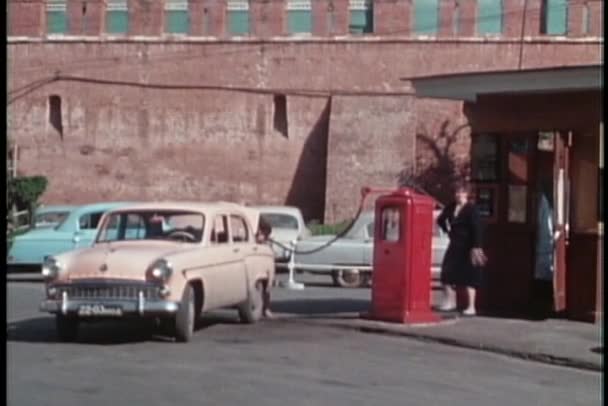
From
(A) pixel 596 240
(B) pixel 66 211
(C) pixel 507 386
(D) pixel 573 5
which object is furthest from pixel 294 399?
(D) pixel 573 5

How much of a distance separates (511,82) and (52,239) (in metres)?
13.3

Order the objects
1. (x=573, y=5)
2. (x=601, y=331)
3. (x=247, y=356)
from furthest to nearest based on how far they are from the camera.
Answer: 1. (x=573, y=5)
2. (x=601, y=331)
3. (x=247, y=356)

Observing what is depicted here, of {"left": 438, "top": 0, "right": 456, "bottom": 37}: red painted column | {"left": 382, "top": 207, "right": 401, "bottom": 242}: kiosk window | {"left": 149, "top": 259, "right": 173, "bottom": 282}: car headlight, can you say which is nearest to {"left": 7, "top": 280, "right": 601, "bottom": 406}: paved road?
{"left": 149, "top": 259, "right": 173, "bottom": 282}: car headlight

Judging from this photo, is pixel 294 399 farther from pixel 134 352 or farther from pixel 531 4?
pixel 531 4

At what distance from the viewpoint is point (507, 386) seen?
1336cm

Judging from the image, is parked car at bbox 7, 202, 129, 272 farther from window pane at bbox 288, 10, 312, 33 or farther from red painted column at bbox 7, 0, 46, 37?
red painted column at bbox 7, 0, 46, 37

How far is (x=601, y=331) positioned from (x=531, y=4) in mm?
31760

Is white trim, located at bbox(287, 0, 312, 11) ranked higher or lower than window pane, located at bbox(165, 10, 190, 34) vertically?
higher

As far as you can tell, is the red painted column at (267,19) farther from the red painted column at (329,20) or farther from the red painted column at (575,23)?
the red painted column at (575,23)

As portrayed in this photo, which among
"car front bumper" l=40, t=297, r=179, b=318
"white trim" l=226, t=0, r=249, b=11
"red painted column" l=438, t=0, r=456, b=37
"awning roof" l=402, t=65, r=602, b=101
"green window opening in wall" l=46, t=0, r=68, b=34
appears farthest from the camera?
"green window opening in wall" l=46, t=0, r=68, b=34

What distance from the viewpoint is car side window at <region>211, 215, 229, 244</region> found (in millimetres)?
17828

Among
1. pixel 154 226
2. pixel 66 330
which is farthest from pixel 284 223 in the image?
pixel 66 330

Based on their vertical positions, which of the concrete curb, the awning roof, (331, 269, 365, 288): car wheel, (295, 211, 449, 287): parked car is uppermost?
the awning roof

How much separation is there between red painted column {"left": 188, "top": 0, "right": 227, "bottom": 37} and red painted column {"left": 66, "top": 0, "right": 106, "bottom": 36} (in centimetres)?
296
